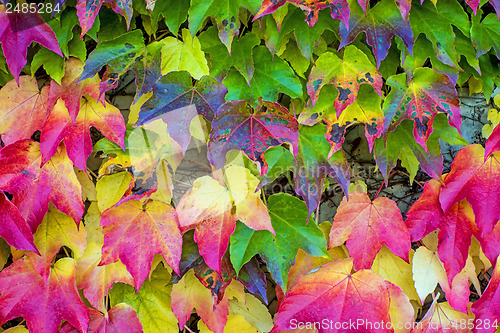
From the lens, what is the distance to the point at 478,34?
1.01m

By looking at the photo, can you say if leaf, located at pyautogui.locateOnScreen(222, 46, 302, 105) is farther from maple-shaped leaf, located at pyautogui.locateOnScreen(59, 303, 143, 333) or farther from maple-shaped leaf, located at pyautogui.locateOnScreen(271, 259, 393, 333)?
maple-shaped leaf, located at pyautogui.locateOnScreen(59, 303, 143, 333)

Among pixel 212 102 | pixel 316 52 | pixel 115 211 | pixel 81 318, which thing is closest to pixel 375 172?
pixel 316 52

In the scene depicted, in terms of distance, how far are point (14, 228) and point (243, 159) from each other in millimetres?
668

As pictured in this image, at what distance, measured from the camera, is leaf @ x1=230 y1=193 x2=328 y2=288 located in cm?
97

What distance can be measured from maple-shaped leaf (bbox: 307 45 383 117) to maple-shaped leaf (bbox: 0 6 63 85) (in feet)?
2.34

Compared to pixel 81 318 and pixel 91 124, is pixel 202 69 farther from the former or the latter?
pixel 81 318

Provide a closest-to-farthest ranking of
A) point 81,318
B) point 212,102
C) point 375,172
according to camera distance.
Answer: point 212,102 → point 81,318 → point 375,172

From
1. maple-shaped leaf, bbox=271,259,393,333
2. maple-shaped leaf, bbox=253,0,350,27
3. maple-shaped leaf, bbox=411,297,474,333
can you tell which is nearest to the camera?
maple-shaped leaf, bbox=253,0,350,27

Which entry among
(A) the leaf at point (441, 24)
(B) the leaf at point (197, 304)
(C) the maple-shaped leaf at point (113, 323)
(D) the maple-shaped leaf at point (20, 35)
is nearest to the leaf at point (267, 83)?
(A) the leaf at point (441, 24)

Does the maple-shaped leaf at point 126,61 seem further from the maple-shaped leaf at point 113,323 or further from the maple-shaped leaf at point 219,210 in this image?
the maple-shaped leaf at point 113,323

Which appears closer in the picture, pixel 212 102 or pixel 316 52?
pixel 212 102

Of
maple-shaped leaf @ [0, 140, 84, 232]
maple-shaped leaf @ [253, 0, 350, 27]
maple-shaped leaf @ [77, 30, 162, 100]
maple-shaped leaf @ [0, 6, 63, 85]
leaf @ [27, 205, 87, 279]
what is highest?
maple-shaped leaf @ [253, 0, 350, 27]

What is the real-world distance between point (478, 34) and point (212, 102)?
82 cm

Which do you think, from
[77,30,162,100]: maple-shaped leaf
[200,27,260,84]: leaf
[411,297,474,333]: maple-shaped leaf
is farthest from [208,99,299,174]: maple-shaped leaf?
[411,297,474,333]: maple-shaped leaf
